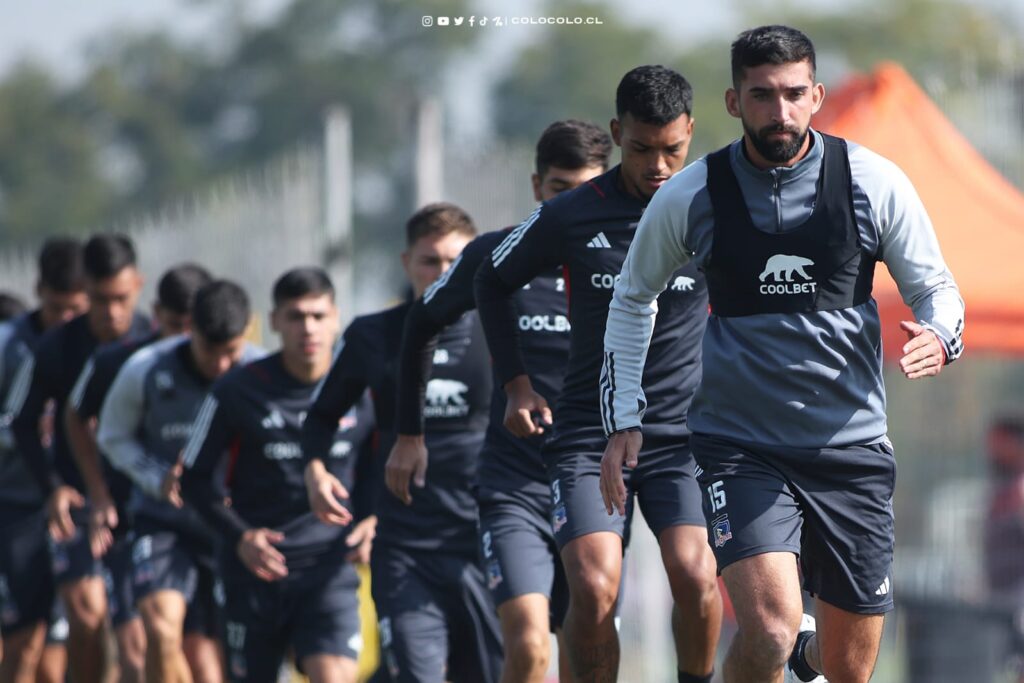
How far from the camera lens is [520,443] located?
25.1ft

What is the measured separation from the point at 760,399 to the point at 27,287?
439 inches

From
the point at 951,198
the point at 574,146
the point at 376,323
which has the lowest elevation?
the point at 376,323

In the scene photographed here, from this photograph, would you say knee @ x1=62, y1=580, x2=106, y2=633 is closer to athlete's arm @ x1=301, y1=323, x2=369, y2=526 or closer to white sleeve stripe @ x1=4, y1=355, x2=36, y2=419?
white sleeve stripe @ x1=4, y1=355, x2=36, y2=419

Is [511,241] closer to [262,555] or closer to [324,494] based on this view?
[324,494]

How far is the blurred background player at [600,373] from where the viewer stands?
6.94 metres

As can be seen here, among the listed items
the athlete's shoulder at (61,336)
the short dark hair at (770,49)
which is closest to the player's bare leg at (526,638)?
the short dark hair at (770,49)

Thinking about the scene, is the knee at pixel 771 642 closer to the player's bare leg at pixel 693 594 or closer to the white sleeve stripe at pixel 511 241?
the player's bare leg at pixel 693 594

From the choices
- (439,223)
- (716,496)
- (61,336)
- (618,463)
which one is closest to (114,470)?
(61,336)

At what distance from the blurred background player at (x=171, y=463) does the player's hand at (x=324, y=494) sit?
1813 millimetres

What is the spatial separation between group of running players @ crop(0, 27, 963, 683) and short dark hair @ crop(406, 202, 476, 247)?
0.6 inches

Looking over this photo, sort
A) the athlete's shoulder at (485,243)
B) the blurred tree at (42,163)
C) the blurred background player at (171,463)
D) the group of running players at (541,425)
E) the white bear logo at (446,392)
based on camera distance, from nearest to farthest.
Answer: the group of running players at (541,425) → the athlete's shoulder at (485,243) → the white bear logo at (446,392) → the blurred background player at (171,463) → the blurred tree at (42,163)

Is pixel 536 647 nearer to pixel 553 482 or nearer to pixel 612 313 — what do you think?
pixel 553 482

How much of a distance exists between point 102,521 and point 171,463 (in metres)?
0.77

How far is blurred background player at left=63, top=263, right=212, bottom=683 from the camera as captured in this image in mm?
10820
